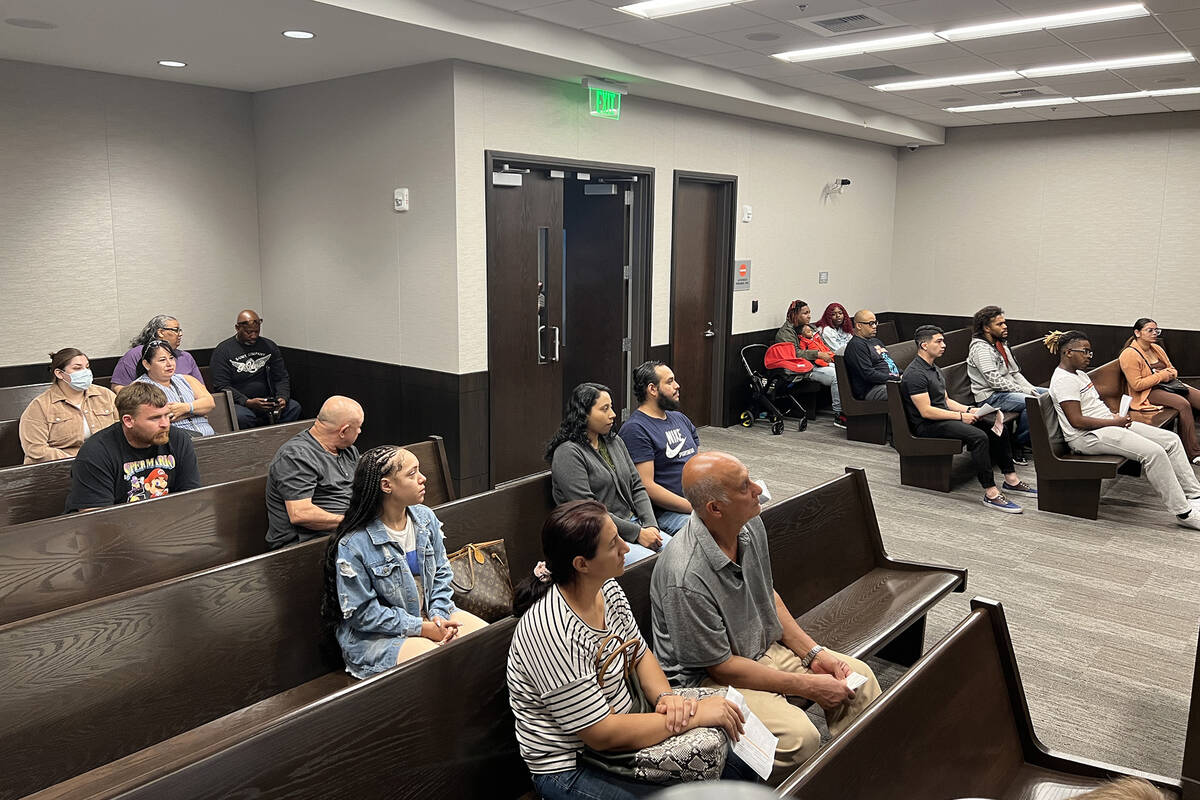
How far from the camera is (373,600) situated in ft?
9.14

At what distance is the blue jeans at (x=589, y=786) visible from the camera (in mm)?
2092

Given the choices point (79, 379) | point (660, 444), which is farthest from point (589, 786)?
point (79, 379)

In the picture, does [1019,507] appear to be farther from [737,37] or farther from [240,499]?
[240,499]

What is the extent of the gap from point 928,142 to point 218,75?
793 cm

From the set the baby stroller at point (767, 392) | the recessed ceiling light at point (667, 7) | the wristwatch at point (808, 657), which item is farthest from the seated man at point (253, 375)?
the wristwatch at point (808, 657)

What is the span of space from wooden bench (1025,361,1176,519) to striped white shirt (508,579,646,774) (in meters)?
4.78

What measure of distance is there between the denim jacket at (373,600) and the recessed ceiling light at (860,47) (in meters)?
5.01

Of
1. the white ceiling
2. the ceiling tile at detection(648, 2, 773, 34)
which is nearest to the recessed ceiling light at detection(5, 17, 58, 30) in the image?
the white ceiling

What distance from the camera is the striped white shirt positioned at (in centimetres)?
211

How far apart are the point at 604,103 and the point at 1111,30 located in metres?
3.42

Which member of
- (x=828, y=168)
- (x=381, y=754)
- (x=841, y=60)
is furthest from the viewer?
(x=828, y=168)

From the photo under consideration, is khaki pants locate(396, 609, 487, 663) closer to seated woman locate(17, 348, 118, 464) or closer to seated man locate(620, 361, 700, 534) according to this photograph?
seated man locate(620, 361, 700, 534)

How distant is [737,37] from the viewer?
590cm

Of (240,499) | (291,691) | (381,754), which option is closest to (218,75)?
(240,499)
